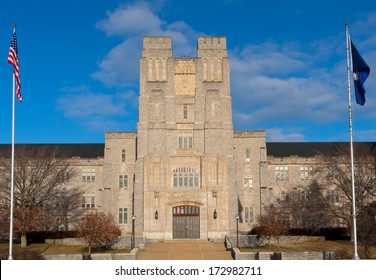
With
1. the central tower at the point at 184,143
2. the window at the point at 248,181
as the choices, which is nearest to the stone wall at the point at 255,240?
the central tower at the point at 184,143

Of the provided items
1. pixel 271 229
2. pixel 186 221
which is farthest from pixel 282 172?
pixel 271 229

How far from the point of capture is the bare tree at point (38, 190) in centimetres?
5100

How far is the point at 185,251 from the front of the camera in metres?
47.2

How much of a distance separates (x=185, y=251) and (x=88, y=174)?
77.1 feet

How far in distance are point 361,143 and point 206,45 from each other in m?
26.2

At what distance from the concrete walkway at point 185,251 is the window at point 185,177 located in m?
6.02

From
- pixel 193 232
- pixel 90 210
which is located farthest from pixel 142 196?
pixel 90 210

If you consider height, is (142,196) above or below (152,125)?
below

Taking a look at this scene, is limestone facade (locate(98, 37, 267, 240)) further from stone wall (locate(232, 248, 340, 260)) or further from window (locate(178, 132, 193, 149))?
stone wall (locate(232, 248, 340, 260))

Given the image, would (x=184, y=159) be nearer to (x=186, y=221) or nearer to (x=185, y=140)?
(x=185, y=140)

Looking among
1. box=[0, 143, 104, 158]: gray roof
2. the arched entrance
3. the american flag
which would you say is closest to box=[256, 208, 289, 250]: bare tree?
the arched entrance

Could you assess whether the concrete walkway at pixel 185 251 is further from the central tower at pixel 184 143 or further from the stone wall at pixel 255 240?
the central tower at pixel 184 143

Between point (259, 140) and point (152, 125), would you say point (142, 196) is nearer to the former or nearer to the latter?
point (152, 125)

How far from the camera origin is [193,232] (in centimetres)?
5638
